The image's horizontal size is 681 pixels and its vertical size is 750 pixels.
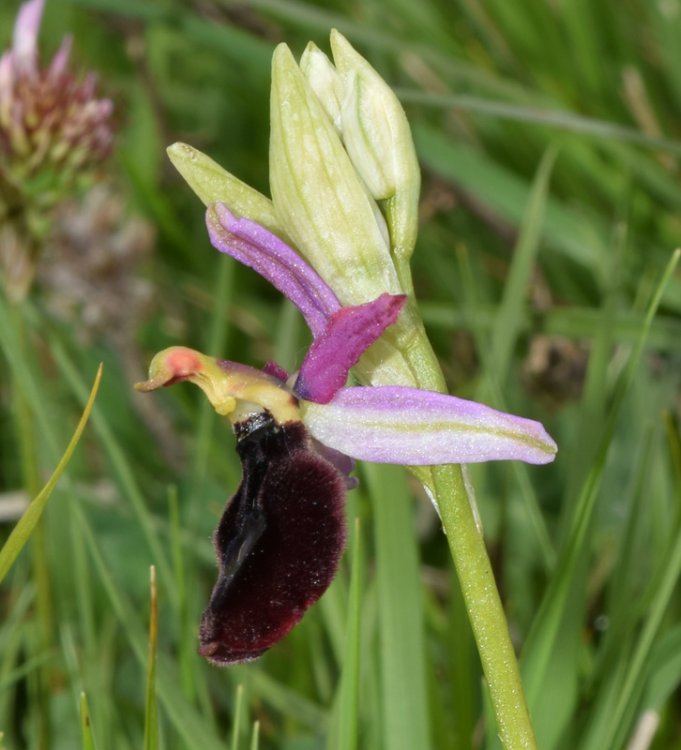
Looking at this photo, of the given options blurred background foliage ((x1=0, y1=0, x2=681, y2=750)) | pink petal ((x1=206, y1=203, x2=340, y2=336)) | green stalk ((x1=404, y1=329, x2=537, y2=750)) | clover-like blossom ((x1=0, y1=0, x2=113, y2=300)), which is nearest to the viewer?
green stalk ((x1=404, y1=329, x2=537, y2=750))

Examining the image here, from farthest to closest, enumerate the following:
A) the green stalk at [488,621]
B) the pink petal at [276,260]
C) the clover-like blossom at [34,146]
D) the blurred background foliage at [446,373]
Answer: the clover-like blossom at [34,146] < the blurred background foliage at [446,373] < the pink petal at [276,260] < the green stalk at [488,621]

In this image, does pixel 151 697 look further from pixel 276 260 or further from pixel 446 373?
pixel 446 373

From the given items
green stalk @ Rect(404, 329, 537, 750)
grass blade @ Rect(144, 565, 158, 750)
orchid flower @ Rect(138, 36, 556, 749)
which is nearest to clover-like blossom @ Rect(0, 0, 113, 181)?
orchid flower @ Rect(138, 36, 556, 749)

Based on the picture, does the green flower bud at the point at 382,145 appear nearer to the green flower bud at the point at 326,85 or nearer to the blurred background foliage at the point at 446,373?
the green flower bud at the point at 326,85

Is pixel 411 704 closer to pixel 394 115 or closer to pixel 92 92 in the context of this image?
pixel 394 115

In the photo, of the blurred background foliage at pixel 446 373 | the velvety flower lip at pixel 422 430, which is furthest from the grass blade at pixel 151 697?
the velvety flower lip at pixel 422 430

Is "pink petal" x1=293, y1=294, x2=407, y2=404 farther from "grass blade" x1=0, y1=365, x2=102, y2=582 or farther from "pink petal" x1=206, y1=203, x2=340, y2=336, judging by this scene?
"grass blade" x1=0, y1=365, x2=102, y2=582

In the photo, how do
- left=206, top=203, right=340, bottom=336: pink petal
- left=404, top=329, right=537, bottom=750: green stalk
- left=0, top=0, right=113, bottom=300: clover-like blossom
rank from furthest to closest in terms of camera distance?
left=0, top=0, right=113, bottom=300: clover-like blossom
left=206, top=203, right=340, bottom=336: pink petal
left=404, top=329, right=537, bottom=750: green stalk
